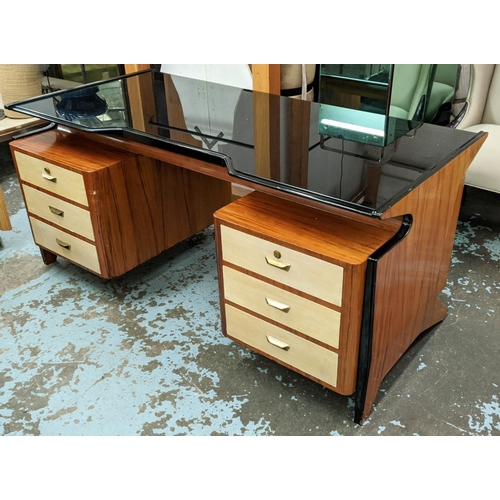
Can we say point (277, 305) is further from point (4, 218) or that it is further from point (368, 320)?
point (4, 218)

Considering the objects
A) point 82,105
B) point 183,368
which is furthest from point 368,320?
point 82,105

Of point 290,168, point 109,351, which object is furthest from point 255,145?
point 109,351

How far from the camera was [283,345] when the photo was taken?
1.61 metres

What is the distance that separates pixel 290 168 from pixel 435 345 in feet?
2.77

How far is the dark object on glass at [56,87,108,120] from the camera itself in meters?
2.09

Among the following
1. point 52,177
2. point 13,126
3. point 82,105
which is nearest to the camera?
point 52,177

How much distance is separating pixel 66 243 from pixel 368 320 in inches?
52.4

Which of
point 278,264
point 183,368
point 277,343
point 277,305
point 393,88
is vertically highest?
point 393,88

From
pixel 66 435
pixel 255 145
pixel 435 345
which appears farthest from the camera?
pixel 435 345

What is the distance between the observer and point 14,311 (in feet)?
7.00

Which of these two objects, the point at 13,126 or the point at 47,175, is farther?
the point at 13,126

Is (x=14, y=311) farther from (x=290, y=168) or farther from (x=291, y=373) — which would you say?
(x=290, y=168)

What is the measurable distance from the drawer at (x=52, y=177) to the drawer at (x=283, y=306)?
709mm

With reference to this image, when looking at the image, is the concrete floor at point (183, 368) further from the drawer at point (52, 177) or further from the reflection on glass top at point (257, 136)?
the reflection on glass top at point (257, 136)
